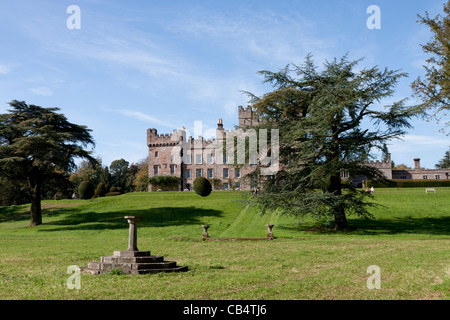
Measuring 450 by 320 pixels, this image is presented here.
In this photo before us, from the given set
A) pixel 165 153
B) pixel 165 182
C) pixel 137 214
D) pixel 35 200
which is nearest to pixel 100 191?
pixel 165 182

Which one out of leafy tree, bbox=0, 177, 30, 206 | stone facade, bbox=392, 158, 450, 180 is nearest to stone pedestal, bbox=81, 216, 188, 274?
leafy tree, bbox=0, 177, 30, 206

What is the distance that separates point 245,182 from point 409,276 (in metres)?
16.2

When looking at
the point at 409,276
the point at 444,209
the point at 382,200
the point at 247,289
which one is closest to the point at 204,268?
the point at 247,289

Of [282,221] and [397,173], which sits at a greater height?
[397,173]

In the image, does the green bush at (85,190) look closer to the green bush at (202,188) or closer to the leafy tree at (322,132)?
the green bush at (202,188)

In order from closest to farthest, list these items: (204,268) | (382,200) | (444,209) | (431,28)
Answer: (204,268) → (431,28) → (444,209) → (382,200)

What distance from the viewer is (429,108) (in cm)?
1827

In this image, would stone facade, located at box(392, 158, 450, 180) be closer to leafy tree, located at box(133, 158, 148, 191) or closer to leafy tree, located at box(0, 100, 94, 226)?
leafy tree, located at box(133, 158, 148, 191)

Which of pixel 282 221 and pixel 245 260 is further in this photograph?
pixel 282 221

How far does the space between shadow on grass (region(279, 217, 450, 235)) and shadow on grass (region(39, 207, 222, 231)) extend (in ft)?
25.3

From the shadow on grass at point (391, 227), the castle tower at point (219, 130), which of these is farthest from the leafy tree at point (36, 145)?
the castle tower at point (219, 130)

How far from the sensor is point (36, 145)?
89.4ft

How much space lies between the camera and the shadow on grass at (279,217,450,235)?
69.0ft
